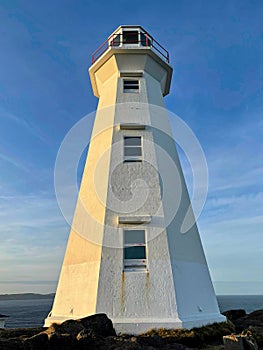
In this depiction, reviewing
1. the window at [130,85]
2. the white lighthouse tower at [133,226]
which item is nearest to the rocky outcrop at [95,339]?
the white lighthouse tower at [133,226]

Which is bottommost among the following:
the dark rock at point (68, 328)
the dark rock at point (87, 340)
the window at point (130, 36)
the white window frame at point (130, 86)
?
the dark rock at point (87, 340)

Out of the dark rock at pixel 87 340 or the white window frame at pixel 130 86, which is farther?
the white window frame at pixel 130 86

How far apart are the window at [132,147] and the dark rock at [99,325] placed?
546cm

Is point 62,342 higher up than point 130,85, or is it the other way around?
point 130,85

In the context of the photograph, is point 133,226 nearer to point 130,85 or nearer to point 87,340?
point 87,340

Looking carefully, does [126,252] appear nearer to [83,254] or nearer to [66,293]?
[83,254]

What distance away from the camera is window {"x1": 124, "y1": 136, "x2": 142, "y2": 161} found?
1148 cm

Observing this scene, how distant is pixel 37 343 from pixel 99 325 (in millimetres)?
1825

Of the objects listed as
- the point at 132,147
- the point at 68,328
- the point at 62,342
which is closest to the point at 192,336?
the point at 68,328

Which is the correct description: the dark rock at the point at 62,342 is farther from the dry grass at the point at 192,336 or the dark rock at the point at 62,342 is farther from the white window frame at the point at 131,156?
the white window frame at the point at 131,156

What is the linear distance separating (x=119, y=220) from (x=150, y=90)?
5.78 m

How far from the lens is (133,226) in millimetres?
9953

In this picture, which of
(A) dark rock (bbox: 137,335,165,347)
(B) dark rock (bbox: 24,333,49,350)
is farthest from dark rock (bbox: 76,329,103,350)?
(A) dark rock (bbox: 137,335,165,347)

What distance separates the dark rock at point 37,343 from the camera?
566cm
